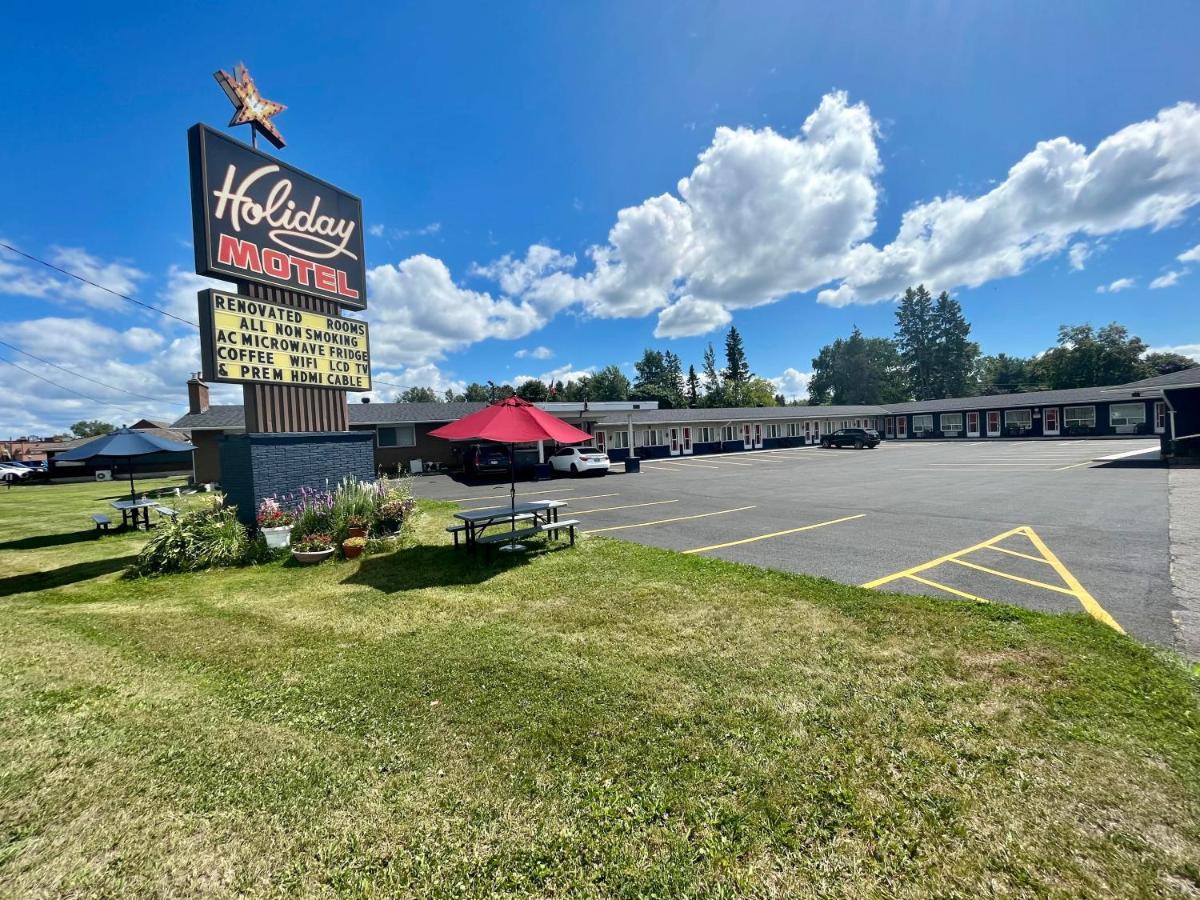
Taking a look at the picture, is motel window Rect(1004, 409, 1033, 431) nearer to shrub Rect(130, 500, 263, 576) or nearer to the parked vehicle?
the parked vehicle

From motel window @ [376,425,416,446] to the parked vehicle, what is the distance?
15.3 feet

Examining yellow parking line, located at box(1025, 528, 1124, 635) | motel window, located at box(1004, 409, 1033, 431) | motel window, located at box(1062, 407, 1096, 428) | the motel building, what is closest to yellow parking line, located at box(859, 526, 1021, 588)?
yellow parking line, located at box(1025, 528, 1124, 635)

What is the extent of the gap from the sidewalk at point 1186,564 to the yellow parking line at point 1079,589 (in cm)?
44

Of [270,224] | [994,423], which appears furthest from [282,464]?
[994,423]

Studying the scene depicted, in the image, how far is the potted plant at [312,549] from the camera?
796 cm

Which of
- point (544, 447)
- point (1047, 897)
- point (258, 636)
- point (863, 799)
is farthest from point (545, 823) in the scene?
point (544, 447)

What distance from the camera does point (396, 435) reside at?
25.4 m

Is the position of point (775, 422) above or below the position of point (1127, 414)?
above

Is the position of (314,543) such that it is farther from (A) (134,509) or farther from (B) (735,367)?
(B) (735,367)

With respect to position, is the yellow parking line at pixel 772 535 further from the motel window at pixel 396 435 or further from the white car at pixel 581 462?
the motel window at pixel 396 435

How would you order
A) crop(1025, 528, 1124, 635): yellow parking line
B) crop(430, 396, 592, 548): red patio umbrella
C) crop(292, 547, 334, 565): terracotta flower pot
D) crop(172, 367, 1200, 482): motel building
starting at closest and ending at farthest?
crop(1025, 528, 1124, 635): yellow parking line, crop(430, 396, 592, 548): red patio umbrella, crop(292, 547, 334, 565): terracotta flower pot, crop(172, 367, 1200, 482): motel building

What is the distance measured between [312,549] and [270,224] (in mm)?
6554

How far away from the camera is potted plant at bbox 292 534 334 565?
796 centimetres

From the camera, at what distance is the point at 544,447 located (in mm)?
25688
